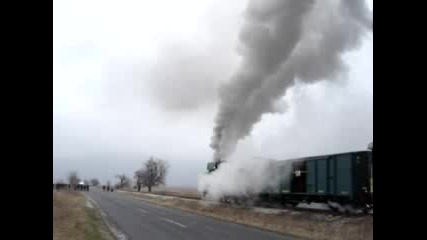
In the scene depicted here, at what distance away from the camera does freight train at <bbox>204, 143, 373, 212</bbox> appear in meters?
26.3

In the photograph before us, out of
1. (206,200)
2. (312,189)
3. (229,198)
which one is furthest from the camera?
(206,200)

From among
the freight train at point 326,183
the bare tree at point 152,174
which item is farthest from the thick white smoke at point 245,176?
the bare tree at point 152,174

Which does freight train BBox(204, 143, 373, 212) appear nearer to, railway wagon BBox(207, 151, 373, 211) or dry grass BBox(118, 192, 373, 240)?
railway wagon BBox(207, 151, 373, 211)

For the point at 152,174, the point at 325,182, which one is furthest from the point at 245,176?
the point at 152,174

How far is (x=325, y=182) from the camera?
2948cm

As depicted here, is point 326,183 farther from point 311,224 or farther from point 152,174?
point 152,174

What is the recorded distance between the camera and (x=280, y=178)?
3525 centimetres

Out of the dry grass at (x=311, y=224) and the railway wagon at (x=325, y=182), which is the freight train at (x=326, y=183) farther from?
the dry grass at (x=311, y=224)

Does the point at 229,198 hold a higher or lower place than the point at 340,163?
lower

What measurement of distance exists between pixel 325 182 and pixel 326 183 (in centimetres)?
15

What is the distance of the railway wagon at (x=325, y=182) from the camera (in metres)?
26.3
